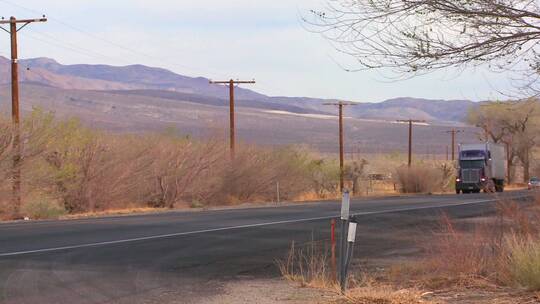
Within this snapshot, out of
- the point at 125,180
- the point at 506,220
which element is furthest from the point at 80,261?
the point at 125,180

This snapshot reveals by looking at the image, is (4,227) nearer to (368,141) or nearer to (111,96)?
(368,141)

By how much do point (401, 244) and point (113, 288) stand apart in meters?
9.38

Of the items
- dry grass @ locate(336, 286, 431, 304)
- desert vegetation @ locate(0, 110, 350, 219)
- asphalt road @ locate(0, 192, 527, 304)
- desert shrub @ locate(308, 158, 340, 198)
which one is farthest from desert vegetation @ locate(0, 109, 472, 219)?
dry grass @ locate(336, 286, 431, 304)

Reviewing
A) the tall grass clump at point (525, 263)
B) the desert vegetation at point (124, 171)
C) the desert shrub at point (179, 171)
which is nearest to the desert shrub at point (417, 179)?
the desert vegetation at point (124, 171)

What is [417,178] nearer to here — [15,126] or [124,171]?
[124,171]

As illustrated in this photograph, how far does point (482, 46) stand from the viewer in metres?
11.6

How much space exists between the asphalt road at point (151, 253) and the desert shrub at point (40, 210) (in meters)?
5.63

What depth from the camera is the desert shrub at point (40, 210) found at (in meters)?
30.3

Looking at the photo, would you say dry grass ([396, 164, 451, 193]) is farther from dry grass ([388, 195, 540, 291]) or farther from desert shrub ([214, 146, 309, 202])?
dry grass ([388, 195, 540, 291])

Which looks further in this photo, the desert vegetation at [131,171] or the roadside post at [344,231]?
the desert vegetation at [131,171]

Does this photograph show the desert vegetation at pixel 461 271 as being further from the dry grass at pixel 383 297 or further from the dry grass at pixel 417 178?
the dry grass at pixel 417 178

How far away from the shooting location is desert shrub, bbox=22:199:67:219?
30281 mm

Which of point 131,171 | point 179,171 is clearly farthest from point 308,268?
point 179,171


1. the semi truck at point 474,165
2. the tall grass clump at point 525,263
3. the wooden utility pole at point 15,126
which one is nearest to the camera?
the tall grass clump at point 525,263
